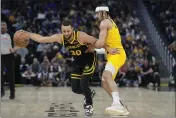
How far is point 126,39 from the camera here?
2014cm

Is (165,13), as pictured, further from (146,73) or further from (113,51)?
(113,51)

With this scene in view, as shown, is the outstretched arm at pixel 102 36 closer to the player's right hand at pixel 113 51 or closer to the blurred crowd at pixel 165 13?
the player's right hand at pixel 113 51

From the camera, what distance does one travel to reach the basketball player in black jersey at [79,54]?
727 cm

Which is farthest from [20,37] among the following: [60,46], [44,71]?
[60,46]

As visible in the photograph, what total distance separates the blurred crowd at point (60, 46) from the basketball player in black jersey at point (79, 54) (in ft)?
30.7

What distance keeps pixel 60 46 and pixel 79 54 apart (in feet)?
38.1

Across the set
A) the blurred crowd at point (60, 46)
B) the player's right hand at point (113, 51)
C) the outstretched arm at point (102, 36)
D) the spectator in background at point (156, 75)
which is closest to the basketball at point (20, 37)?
the outstretched arm at point (102, 36)

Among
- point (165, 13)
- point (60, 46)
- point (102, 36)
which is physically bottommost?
point (60, 46)

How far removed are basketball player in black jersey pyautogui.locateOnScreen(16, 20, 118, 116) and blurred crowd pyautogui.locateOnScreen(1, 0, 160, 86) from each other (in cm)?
936

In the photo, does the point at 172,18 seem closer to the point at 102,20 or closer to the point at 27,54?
the point at 27,54

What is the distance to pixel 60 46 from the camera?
62.6 feet

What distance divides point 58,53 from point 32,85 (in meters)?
1.93

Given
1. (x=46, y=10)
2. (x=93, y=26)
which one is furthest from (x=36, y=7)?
(x=93, y=26)

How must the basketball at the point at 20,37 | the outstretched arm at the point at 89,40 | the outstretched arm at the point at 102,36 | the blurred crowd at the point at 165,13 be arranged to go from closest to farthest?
1. the outstretched arm at the point at 102,36
2. the outstretched arm at the point at 89,40
3. the basketball at the point at 20,37
4. the blurred crowd at the point at 165,13
